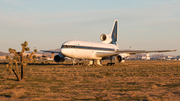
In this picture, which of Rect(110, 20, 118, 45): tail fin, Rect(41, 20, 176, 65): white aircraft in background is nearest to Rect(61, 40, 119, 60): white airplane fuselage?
Rect(41, 20, 176, 65): white aircraft in background

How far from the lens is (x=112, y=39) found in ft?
223

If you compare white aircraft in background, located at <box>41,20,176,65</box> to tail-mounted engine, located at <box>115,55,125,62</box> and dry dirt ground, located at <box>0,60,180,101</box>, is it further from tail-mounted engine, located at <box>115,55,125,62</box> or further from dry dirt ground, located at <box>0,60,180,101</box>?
dry dirt ground, located at <box>0,60,180,101</box>

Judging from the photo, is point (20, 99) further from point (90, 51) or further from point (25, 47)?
point (90, 51)

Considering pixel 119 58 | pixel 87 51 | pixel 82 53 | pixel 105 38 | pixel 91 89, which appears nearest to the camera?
pixel 91 89

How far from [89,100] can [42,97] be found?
9.40ft

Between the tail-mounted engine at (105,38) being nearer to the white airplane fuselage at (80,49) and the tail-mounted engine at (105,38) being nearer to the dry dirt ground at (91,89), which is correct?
the white airplane fuselage at (80,49)

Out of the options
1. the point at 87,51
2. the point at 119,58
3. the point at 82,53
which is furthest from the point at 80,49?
the point at 119,58

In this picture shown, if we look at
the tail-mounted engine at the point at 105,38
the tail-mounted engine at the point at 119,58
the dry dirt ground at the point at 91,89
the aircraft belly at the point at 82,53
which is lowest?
the dry dirt ground at the point at 91,89

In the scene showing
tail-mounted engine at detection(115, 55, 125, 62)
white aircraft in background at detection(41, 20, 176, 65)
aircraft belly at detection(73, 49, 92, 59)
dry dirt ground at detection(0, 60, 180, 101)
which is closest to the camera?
dry dirt ground at detection(0, 60, 180, 101)

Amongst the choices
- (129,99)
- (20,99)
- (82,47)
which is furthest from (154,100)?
(82,47)

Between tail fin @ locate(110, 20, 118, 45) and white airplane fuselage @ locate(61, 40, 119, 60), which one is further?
tail fin @ locate(110, 20, 118, 45)

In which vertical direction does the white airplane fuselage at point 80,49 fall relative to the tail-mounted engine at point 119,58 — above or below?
above

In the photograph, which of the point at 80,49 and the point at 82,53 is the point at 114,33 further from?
the point at 80,49

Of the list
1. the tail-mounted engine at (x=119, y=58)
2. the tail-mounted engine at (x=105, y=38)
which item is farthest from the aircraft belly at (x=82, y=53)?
the tail-mounted engine at (x=105, y=38)
